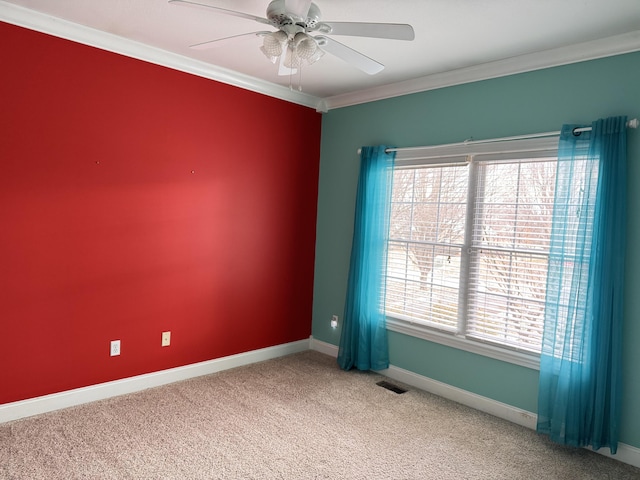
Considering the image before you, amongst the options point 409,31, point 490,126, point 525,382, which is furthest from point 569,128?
point 525,382

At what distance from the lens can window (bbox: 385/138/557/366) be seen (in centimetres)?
321

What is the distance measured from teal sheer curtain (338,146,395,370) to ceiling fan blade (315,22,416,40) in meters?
1.85

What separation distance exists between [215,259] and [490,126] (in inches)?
95.0

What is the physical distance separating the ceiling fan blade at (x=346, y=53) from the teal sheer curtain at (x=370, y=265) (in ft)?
4.78

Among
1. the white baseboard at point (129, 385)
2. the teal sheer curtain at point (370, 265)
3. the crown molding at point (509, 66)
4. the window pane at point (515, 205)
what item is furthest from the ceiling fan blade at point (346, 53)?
the white baseboard at point (129, 385)

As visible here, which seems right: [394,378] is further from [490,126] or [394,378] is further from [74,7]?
[74,7]

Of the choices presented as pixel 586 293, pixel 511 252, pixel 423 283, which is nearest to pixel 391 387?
pixel 423 283

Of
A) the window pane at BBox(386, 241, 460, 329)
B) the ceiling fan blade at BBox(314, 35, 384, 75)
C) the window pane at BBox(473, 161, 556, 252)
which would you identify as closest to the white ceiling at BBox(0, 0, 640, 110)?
the ceiling fan blade at BBox(314, 35, 384, 75)

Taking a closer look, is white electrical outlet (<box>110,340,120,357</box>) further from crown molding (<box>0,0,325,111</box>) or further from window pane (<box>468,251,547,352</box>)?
window pane (<box>468,251,547,352</box>)

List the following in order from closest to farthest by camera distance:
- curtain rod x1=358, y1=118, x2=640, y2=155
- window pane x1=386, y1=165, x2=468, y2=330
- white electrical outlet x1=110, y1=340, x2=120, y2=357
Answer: curtain rod x1=358, y1=118, x2=640, y2=155 → white electrical outlet x1=110, y1=340, x2=120, y2=357 → window pane x1=386, y1=165, x2=468, y2=330

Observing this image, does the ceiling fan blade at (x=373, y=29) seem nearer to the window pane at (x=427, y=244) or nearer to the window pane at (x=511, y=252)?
the window pane at (x=511, y=252)

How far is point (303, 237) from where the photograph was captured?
→ 183 inches

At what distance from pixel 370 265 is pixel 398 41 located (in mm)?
1840

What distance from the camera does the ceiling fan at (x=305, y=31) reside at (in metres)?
2.05
